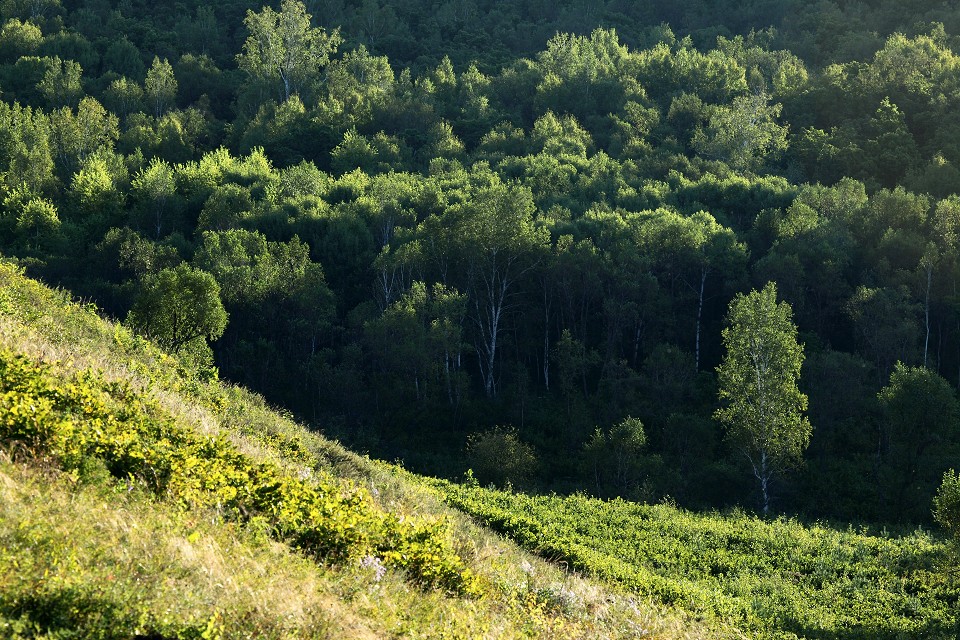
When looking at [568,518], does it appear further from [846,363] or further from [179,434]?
[846,363]

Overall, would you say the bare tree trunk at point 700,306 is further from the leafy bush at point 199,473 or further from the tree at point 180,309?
the leafy bush at point 199,473

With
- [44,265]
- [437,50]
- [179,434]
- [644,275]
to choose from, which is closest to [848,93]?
[644,275]

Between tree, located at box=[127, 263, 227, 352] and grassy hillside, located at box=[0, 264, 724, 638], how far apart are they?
1120 inches

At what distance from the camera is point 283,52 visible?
394ft

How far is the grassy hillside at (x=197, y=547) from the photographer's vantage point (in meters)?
7.71

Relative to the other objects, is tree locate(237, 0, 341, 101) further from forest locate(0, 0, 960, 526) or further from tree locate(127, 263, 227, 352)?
tree locate(127, 263, 227, 352)

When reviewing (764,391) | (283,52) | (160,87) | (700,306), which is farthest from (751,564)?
(283,52)

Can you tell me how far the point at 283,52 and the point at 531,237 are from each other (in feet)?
223

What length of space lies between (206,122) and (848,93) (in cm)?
8266

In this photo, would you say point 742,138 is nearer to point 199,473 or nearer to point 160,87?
point 160,87

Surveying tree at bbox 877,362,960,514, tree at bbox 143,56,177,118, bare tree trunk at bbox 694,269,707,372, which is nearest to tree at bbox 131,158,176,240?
tree at bbox 143,56,177,118

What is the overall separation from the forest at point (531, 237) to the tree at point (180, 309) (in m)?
0.16

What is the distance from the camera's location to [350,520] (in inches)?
456

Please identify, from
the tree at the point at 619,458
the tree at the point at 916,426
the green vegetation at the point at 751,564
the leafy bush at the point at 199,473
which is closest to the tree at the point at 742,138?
the tree at the point at 916,426
